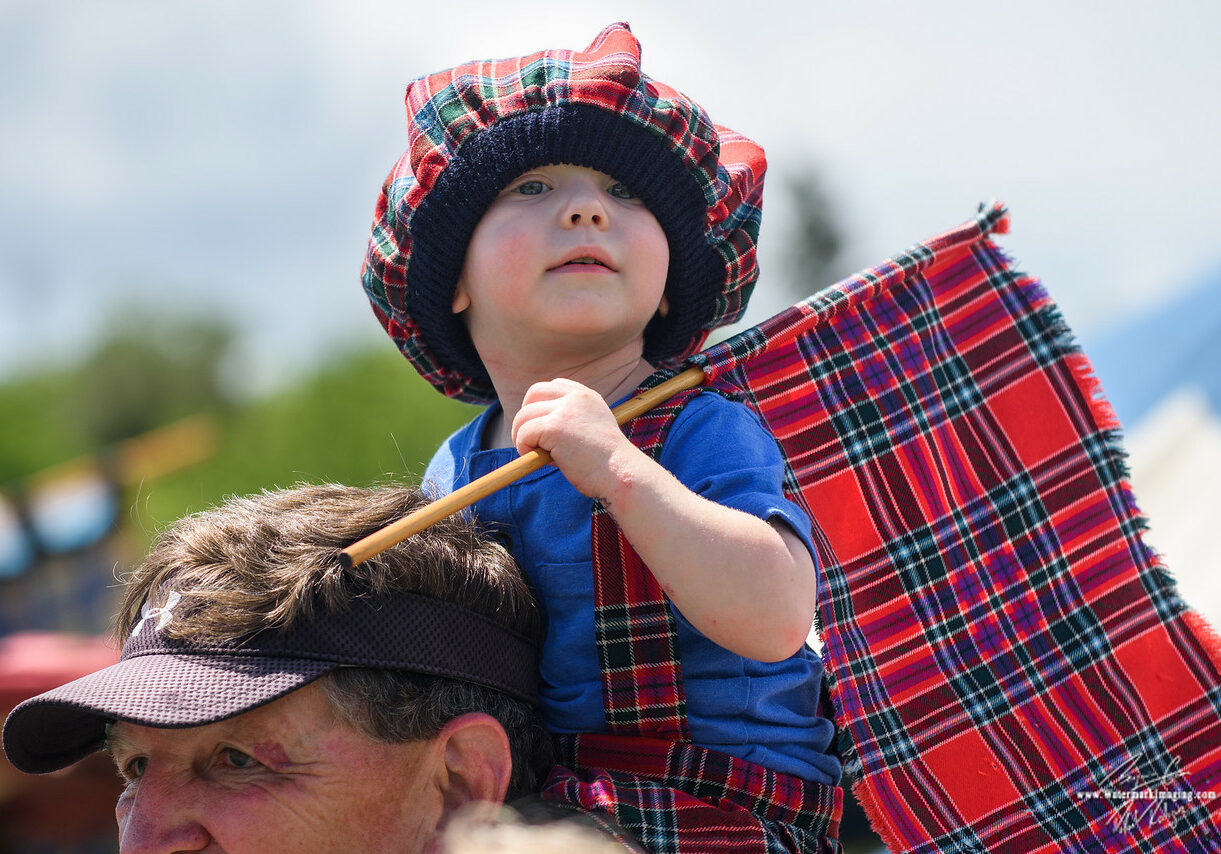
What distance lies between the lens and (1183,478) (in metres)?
5.14

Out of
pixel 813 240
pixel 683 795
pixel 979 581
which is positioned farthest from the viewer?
pixel 813 240

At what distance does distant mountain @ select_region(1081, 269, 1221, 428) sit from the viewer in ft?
18.1

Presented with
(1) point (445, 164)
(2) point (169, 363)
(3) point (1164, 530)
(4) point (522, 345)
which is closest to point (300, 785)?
(4) point (522, 345)

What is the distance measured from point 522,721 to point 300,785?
0.35 metres

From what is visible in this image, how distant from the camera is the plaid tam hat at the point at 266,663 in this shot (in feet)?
5.64

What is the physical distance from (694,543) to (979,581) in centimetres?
79

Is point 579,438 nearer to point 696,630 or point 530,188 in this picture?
point 696,630

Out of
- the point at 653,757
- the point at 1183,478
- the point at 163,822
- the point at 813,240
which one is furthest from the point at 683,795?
the point at 813,240

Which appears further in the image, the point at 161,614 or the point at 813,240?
the point at 813,240

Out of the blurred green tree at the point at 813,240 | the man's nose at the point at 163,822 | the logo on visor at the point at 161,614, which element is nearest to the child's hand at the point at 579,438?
the logo on visor at the point at 161,614

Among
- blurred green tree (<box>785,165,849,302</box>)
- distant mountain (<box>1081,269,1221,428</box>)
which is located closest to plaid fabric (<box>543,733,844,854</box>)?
distant mountain (<box>1081,269,1221,428</box>)

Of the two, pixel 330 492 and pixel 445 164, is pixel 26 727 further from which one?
pixel 445 164

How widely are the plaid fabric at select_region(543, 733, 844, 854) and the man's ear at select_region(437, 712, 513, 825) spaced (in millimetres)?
79

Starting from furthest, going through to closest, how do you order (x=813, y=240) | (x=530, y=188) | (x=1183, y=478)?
(x=813, y=240) → (x=1183, y=478) → (x=530, y=188)
